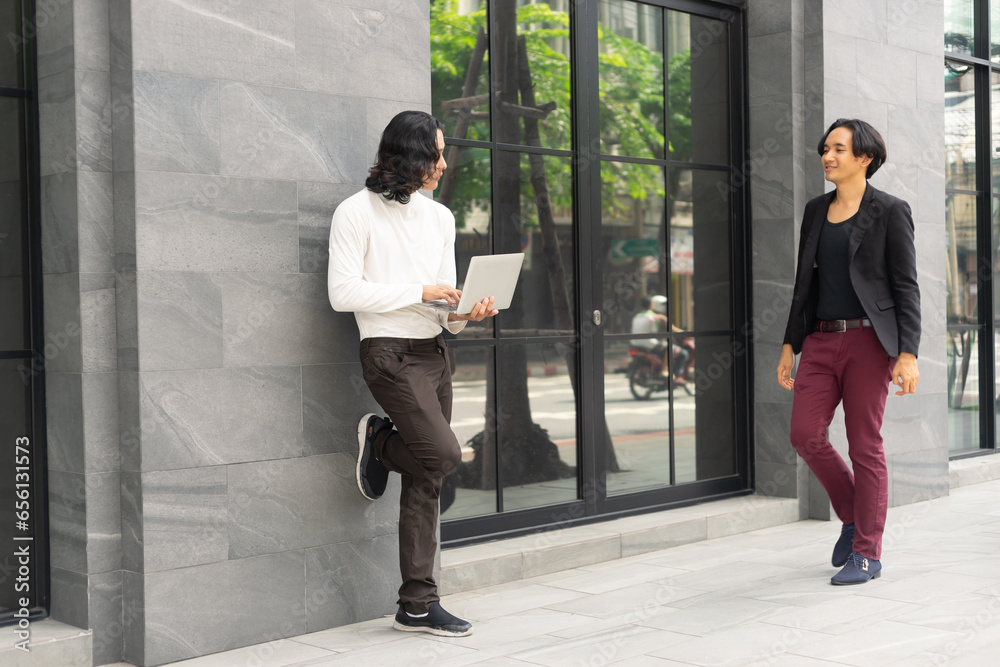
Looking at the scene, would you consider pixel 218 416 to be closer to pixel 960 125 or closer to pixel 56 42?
pixel 56 42

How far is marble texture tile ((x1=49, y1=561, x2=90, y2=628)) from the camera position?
366 centimetres

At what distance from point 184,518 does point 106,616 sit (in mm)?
414

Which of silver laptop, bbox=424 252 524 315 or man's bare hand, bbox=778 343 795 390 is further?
man's bare hand, bbox=778 343 795 390

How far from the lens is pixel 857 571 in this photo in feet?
15.2

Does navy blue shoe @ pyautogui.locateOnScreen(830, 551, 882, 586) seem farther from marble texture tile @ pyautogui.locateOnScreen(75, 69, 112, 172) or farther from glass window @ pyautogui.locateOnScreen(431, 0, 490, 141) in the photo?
marble texture tile @ pyautogui.locateOnScreen(75, 69, 112, 172)

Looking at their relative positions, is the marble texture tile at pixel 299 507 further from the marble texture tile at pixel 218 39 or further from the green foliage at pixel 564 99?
the green foliage at pixel 564 99

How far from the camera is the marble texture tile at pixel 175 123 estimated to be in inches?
142

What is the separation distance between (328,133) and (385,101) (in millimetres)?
313

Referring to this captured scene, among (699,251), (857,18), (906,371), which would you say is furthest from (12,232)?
(857,18)

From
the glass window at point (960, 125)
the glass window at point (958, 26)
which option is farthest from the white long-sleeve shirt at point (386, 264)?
the glass window at point (958, 26)

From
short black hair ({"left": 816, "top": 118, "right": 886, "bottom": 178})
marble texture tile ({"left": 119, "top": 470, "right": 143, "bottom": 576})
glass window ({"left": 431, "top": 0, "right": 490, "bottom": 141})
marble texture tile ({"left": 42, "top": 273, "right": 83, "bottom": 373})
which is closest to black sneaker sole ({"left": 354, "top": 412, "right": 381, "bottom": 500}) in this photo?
marble texture tile ({"left": 119, "top": 470, "right": 143, "bottom": 576})

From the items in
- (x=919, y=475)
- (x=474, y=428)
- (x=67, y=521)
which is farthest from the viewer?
(x=919, y=475)

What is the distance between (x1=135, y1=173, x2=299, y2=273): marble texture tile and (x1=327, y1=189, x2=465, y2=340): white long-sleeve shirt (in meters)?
0.21

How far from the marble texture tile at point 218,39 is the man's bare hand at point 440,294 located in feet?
3.13
